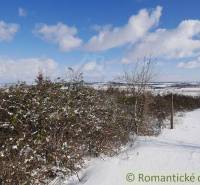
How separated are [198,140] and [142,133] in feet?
7.68

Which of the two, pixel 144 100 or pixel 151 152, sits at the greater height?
pixel 144 100

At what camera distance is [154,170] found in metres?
9.27

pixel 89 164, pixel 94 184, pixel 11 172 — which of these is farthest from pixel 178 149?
pixel 11 172

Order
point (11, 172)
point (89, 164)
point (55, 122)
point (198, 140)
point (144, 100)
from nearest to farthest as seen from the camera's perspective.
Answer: point (11, 172) → point (55, 122) → point (89, 164) → point (198, 140) → point (144, 100)

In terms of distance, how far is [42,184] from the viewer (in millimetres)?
7762

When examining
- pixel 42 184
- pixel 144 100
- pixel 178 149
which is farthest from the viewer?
pixel 144 100

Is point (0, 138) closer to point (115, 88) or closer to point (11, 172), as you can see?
point (11, 172)

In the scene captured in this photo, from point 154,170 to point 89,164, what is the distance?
1665 mm

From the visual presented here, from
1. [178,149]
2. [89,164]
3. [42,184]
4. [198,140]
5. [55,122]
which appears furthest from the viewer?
[198,140]

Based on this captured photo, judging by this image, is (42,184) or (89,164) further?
(89,164)

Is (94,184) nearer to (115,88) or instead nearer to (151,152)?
(151,152)

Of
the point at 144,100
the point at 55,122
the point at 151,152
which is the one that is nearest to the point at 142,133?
the point at 144,100

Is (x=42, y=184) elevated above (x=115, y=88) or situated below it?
below

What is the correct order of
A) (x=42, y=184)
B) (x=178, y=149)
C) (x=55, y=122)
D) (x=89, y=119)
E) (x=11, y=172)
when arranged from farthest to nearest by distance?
1. (x=178, y=149)
2. (x=89, y=119)
3. (x=55, y=122)
4. (x=42, y=184)
5. (x=11, y=172)
